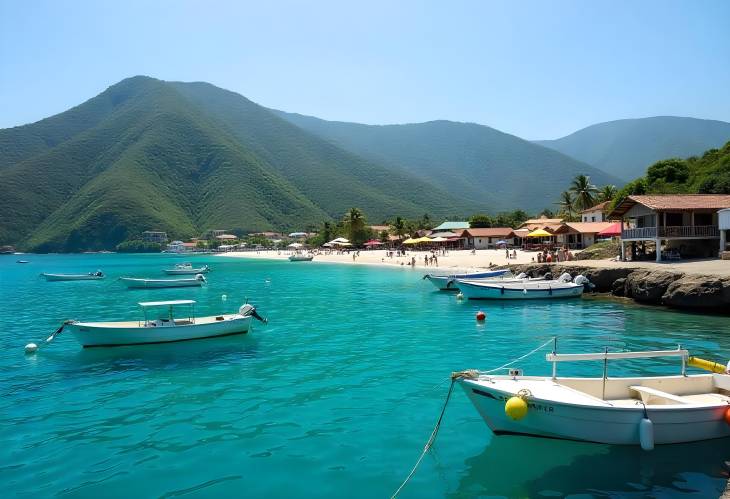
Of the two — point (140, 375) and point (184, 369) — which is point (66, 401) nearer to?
point (140, 375)

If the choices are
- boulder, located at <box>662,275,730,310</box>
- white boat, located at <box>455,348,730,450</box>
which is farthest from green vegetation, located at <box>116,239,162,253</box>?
white boat, located at <box>455,348,730,450</box>

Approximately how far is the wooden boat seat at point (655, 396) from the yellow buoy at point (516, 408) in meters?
2.89

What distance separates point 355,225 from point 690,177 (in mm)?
66043

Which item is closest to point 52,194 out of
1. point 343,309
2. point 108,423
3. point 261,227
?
point 261,227

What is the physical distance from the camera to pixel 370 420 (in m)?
11.2

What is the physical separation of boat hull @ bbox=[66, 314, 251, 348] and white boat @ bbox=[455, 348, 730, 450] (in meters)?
13.7

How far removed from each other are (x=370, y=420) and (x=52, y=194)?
216m

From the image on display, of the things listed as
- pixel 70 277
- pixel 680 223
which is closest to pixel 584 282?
pixel 680 223

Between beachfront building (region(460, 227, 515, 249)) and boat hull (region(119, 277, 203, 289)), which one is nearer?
boat hull (region(119, 277, 203, 289))

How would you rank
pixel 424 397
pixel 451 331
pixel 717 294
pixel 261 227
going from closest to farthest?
pixel 424 397 → pixel 451 331 → pixel 717 294 → pixel 261 227

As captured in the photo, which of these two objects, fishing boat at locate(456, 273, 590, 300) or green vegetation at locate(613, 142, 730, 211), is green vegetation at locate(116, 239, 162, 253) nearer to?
green vegetation at locate(613, 142, 730, 211)

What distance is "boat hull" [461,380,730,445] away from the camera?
28.8 feet

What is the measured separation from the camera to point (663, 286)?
26797mm

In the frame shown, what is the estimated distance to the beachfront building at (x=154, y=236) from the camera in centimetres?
16588
